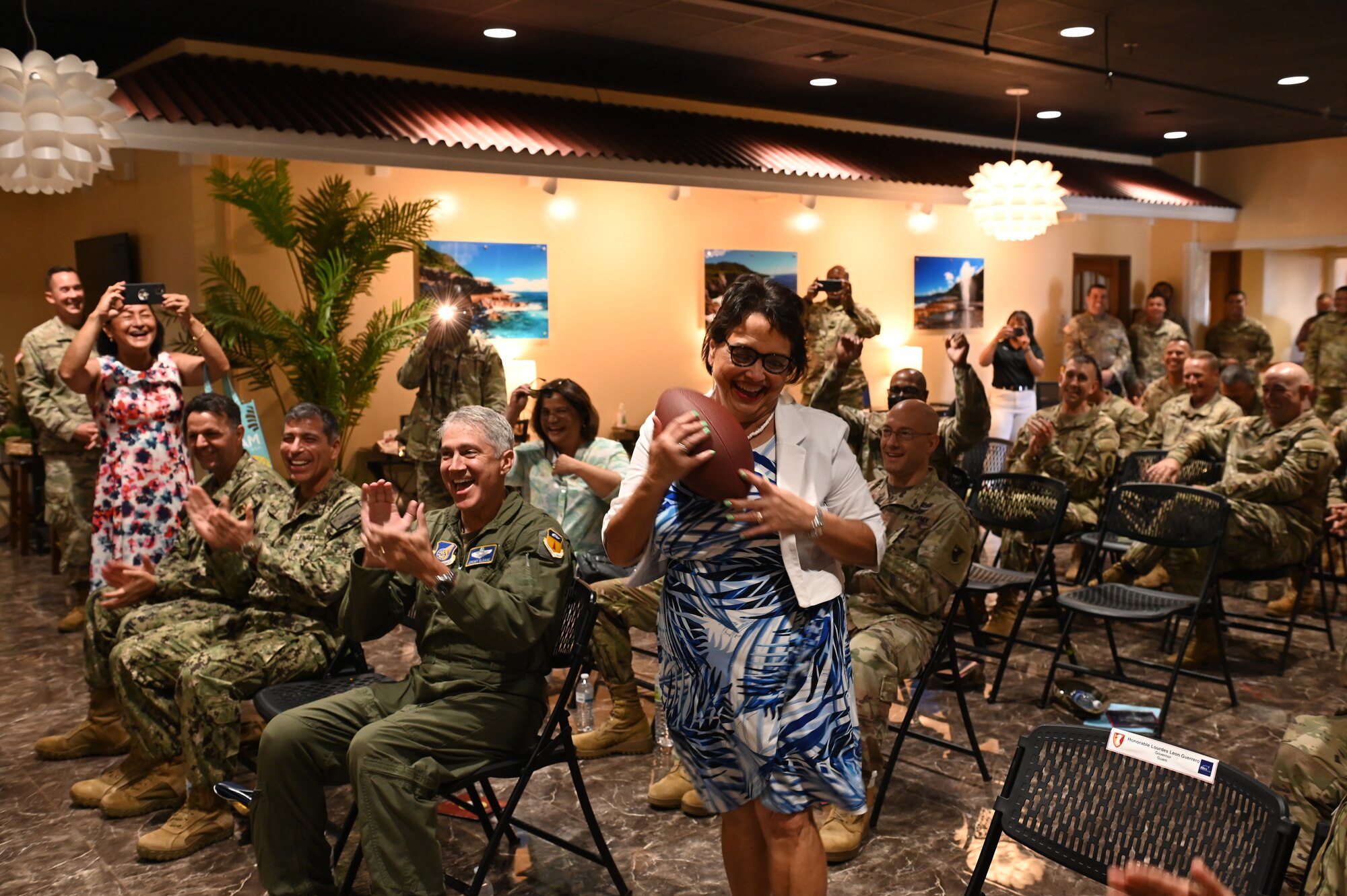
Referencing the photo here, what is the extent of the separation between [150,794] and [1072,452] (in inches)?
197

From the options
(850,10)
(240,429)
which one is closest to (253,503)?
(240,429)

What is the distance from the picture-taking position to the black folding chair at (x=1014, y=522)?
5109 mm

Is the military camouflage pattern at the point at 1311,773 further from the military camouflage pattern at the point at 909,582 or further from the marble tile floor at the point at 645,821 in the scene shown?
the military camouflage pattern at the point at 909,582

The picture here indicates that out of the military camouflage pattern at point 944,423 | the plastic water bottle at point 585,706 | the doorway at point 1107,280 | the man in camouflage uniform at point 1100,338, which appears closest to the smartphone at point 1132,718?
the military camouflage pattern at point 944,423

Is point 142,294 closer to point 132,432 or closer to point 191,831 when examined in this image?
point 132,432

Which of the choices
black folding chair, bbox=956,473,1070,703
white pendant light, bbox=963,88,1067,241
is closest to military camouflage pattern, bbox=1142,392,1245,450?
white pendant light, bbox=963,88,1067,241

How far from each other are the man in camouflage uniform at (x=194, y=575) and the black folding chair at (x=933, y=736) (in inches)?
89.1

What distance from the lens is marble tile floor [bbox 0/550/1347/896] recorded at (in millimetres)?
3479

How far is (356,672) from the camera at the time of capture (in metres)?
3.82

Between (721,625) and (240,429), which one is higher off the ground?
(240,429)

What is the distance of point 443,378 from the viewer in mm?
6848

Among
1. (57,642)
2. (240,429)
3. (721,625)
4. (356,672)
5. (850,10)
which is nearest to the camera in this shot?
(721,625)

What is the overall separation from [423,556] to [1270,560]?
14.7ft

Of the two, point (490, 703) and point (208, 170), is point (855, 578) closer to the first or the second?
point (490, 703)
